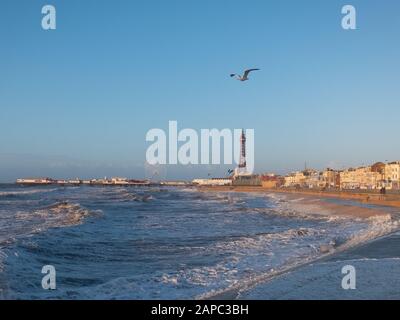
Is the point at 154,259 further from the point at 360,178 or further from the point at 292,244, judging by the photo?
the point at 360,178

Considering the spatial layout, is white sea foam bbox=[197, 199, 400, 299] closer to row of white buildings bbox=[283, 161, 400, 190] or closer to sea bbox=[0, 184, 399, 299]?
sea bbox=[0, 184, 399, 299]

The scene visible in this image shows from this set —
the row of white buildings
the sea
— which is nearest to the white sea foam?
the sea

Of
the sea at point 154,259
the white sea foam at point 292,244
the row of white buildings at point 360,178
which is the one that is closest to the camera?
the sea at point 154,259

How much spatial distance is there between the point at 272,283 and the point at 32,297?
4.43 m

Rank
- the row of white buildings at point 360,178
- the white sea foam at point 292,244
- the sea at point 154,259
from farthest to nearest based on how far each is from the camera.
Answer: the row of white buildings at point 360,178 → the white sea foam at point 292,244 → the sea at point 154,259

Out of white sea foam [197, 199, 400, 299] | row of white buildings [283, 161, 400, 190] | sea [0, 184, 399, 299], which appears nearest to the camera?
sea [0, 184, 399, 299]

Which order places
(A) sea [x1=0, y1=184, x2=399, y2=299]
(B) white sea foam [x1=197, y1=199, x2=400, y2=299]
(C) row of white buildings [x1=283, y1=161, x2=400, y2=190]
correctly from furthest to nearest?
(C) row of white buildings [x1=283, y1=161, x2=400, y2=190]
(B) white sea foam [x1=197, y1=199, x2=400, y2=299]
(A) sea [x1=0, y1=184, x2=399, y2=299]

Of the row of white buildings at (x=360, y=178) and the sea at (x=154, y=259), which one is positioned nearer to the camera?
the sea at (x=154, y=259)

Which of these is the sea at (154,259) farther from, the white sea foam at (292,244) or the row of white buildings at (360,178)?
the row of white buildings at (360,178)

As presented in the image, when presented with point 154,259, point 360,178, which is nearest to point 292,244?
point 154,259

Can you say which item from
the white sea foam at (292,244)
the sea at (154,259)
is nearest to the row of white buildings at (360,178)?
the white sea foam at (292,244)
